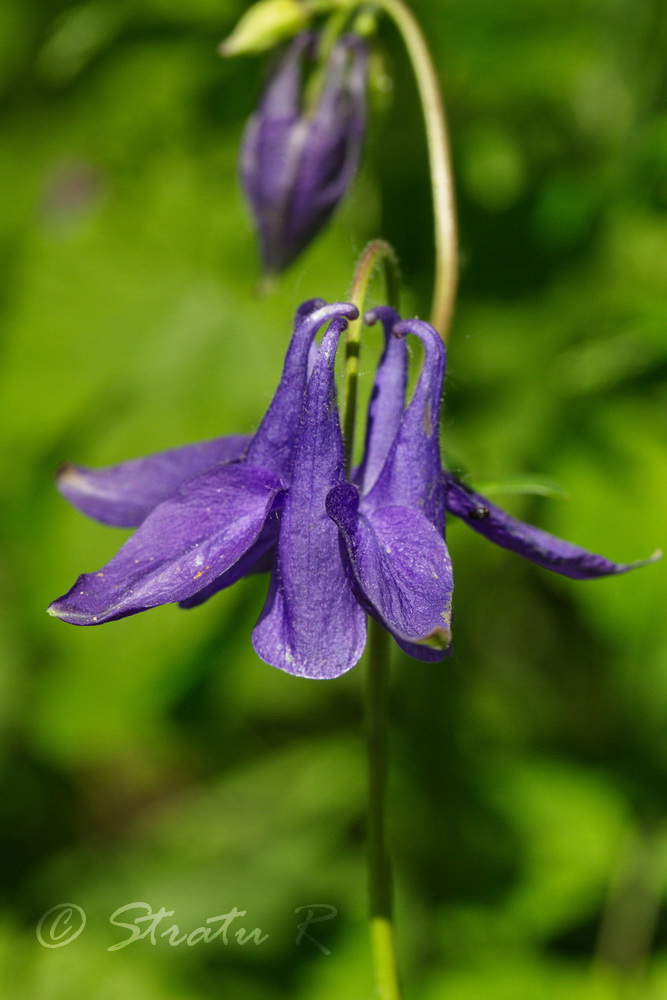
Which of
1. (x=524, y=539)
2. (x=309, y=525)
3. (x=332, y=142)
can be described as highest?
(x=332, y=142)

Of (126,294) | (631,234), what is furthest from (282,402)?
(126,294)

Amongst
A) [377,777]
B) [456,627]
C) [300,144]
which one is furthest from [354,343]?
[456,627]

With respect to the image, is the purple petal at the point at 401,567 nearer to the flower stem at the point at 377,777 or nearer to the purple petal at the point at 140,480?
the flower stem at the point at 377,777

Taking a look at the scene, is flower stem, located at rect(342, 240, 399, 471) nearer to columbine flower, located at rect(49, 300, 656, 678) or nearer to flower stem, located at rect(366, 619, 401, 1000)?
columbine flower, located at rect(49, 300, 656, 678)

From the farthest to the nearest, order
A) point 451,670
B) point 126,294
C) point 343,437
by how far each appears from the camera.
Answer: point 126,294
point 451,670
point 343,437

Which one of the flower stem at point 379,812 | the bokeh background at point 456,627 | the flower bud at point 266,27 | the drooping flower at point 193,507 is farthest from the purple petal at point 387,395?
the flower bud at point 266,27

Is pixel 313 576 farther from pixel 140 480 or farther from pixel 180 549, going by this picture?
pixel 140 480

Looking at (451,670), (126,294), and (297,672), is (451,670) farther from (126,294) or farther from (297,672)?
(126,294)
